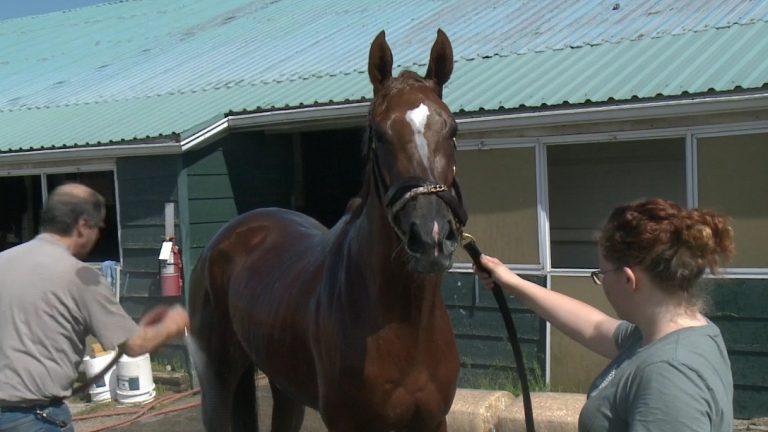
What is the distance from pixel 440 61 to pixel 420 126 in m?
0.49

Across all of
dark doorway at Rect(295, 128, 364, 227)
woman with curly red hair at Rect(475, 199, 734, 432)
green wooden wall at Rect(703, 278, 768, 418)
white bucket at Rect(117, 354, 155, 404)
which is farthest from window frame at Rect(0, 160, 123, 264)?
woman with curly red hair at Rect(475, 199, 734, 432)

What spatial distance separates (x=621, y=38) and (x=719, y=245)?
5.93 m

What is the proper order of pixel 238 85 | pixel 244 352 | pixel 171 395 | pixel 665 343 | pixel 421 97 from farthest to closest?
pixel 238 85
pixel 171 395
pixel 244 352
pixel 421 97
pixel 665 343

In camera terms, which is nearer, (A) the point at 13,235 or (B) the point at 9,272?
(B) the point at 9,272

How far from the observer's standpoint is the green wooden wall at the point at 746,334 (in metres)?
6.02

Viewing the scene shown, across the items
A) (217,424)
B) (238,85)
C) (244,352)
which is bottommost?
(217,424)

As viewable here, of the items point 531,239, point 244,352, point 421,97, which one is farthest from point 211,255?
point 531,239

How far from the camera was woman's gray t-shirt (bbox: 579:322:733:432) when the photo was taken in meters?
1.76

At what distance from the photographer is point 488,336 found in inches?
282

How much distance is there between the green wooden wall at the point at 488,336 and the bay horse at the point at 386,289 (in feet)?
10.9

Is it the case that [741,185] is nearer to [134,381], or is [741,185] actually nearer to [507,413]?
[507,413]

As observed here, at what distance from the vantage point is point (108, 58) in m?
13.1

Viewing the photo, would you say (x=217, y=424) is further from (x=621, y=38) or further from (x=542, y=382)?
(x=621, y=38)

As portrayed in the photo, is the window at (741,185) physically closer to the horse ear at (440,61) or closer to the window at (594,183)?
the window at (594,183)
